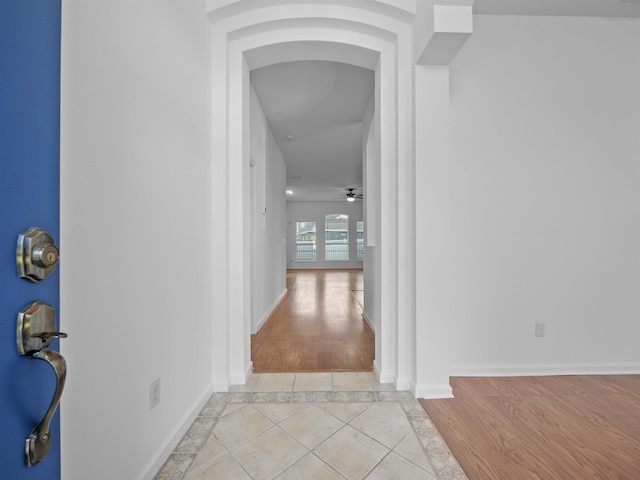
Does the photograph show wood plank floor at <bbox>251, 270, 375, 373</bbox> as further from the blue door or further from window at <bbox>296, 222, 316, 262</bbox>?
window at <bbox>296, 222, 316, 262</bbox>

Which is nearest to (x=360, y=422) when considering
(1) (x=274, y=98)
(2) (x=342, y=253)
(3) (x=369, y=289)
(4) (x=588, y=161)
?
(3) (x=369, y=289)

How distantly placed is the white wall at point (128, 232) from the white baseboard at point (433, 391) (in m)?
1.47

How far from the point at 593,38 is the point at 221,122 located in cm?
312

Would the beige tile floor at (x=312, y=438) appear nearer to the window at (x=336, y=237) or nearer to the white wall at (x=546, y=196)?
the white wall at (x=546, y=196)

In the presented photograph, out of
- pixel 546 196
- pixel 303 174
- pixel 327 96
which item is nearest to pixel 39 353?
pixel 546 196

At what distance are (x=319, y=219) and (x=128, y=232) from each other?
34.5 feet

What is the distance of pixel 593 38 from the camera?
2295mm

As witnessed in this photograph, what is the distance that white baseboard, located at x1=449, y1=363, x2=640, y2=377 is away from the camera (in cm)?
225

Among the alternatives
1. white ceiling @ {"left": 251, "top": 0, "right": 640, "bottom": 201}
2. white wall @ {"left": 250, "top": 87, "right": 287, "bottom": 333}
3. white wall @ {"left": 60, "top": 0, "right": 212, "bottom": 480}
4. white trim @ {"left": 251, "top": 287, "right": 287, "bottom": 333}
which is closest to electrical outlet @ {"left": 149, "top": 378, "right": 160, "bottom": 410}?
white wall @ {"left": 60, "top": 0, "right": 212, "bottom": 480}

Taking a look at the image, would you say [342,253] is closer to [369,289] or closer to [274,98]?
[369,289]

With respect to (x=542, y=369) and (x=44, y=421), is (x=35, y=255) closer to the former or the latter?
(x=44, y=421)

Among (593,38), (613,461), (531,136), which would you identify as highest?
(593,38)

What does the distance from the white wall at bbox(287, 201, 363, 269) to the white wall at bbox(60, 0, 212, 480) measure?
32.2 feet

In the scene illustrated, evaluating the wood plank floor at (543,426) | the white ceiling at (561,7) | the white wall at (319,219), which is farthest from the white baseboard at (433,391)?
the white wall at (319,219)
